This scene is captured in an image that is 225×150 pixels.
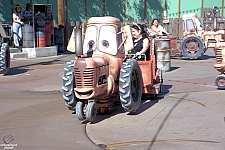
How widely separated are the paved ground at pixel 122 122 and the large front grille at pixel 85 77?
0.73m

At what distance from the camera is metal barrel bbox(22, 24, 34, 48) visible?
17781 millimetres

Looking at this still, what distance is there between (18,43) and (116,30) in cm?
1182

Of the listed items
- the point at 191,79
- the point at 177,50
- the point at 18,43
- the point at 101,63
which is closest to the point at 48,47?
the point at 18,43

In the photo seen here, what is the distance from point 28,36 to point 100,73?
12085mm

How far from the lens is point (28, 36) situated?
17.9 meters

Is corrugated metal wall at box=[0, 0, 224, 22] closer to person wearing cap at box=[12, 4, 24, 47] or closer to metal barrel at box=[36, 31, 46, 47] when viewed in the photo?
person wearing cap at box=[12, 4, 24, 47]

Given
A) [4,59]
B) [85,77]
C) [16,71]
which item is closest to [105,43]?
[85,77]

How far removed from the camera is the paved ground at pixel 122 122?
220 inches

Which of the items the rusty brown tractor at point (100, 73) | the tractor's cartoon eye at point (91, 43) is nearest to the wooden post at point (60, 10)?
the rusty brown tractor at point (100, 73)

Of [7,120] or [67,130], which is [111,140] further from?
[7,120]

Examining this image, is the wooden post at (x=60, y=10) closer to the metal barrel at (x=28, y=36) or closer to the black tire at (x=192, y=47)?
the metal barrel at (x=28, y=36)

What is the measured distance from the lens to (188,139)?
18.6ft

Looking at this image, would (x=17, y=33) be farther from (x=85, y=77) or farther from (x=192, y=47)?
(x=85, y=77)

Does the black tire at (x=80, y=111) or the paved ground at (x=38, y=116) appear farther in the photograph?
the black tire at (x=80, y=111)
